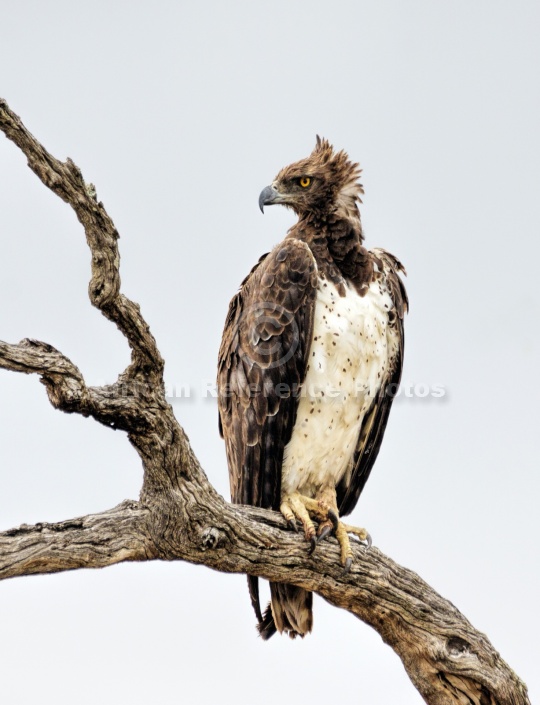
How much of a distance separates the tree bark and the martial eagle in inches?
12.9

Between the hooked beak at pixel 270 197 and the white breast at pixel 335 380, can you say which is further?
the hooked beak at pixel 270 197

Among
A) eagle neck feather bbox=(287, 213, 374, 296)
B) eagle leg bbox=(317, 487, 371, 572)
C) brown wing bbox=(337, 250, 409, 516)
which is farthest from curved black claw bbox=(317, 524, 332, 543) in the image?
eagle neck feather bbox=(287, 213, 374, 296)

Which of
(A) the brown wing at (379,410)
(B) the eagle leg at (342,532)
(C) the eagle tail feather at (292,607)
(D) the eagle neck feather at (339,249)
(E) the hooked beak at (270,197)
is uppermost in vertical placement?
(E) the hooked beak at (270,197)

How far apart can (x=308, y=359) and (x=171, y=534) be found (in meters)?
1.64

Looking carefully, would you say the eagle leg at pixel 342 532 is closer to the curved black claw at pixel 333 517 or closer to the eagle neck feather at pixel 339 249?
the curved black claw at pixel 333 517

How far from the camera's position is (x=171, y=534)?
5.42 metres

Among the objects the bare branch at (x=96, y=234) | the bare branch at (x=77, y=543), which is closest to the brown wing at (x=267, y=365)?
the bare branch at (x=77, y=543)

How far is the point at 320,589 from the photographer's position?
20.7ft

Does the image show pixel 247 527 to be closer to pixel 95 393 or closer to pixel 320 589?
pixel 320 589

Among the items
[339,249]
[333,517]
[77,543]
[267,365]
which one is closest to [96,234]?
[77,543]

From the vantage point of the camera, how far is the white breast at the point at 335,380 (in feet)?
21.0

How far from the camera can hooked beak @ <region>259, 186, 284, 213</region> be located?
6863mm

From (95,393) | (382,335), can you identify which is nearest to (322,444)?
(382,335)

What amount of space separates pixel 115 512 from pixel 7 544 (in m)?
0.66
